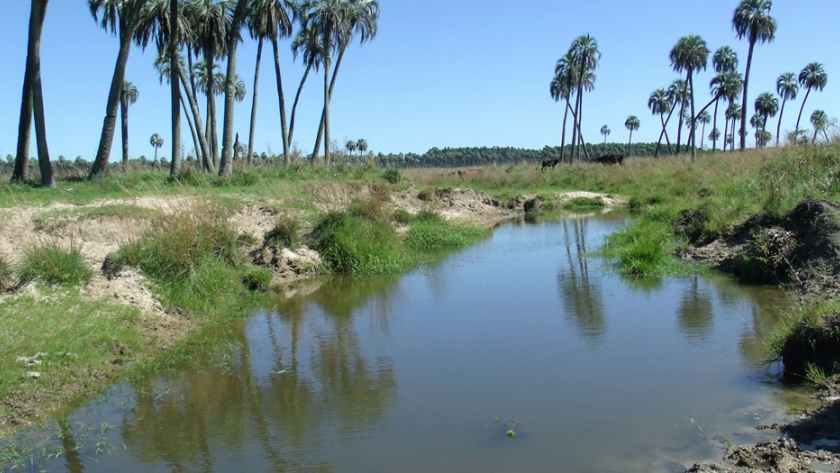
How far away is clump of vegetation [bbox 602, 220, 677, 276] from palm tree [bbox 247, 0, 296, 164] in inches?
786

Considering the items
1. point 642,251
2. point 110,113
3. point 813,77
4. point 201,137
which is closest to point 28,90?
point 110,113

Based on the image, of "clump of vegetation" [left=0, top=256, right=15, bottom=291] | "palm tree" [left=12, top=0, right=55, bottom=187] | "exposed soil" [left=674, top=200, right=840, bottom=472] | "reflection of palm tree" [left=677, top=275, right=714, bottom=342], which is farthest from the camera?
"palm tree" [left=12, top=0, right=55, bottom=187]

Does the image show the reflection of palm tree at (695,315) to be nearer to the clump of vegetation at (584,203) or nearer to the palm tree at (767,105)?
the clump of vegetation at (584,203)

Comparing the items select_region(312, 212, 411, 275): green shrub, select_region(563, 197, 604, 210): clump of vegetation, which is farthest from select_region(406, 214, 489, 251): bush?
select_region(563, 197, 604, 210): clump of vegetation

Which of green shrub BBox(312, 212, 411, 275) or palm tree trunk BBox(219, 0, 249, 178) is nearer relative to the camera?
green shrub BBox(312, 212, 411, 275)

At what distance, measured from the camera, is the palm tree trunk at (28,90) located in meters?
19.5

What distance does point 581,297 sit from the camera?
11883 millimetres

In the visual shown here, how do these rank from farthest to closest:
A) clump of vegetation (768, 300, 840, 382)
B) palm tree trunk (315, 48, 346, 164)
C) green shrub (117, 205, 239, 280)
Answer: palm tree trunk (315, 48, 346, 164) → green shrub (117, 205, 239, 280) → clump of vegetation (768, 300, 840, 382)

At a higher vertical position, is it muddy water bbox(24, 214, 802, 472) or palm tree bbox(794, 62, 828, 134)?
palm tree bbox(794, 62, 828, 134)

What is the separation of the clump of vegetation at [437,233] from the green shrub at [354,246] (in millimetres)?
2868

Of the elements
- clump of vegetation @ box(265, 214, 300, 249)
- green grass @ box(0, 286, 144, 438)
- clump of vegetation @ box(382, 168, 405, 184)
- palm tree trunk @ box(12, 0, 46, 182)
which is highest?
palm tree trunk @ box(12, 0, 46, 182)

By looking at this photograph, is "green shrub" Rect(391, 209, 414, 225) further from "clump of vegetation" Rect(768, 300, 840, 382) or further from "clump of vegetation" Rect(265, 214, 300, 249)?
"clump of vegetation" Rect(768, 300, 840, 382)

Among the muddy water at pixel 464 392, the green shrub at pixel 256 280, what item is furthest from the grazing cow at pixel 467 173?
the muddy water at pixel 464 392

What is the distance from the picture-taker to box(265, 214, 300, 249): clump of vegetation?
14.6m
